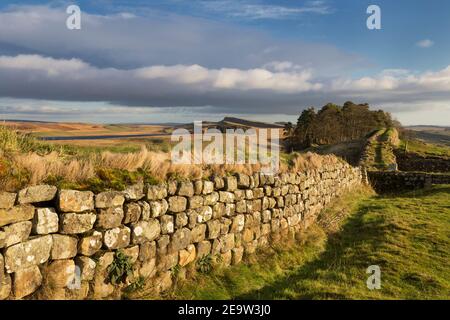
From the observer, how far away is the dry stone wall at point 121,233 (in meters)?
5.20

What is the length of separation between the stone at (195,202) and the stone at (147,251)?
3.78 feet

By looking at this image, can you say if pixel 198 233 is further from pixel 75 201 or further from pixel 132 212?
pixel 75 201

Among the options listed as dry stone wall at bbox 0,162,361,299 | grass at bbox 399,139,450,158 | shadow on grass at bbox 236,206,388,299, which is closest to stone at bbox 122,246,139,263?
dry stone wall at bbox 0,162,361,299

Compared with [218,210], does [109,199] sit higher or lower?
higher

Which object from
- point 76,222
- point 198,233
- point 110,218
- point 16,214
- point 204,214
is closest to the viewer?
point 16,214

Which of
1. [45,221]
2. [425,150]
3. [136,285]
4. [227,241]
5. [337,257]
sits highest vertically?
[45,221]

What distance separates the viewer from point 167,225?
24.0 feet

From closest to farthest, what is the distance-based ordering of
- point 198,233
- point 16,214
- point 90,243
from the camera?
point 16,214 → point 90,243 → point 198,233

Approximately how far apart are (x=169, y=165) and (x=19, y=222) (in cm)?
354

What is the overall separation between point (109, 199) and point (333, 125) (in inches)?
2502

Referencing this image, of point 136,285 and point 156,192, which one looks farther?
point 156,192

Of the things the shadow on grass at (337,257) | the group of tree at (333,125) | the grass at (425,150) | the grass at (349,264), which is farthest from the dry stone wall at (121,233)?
the group of tree at (333,125)

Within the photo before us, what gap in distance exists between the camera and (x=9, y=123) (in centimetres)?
813

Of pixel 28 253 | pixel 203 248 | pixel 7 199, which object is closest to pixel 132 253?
pixel 28 253
